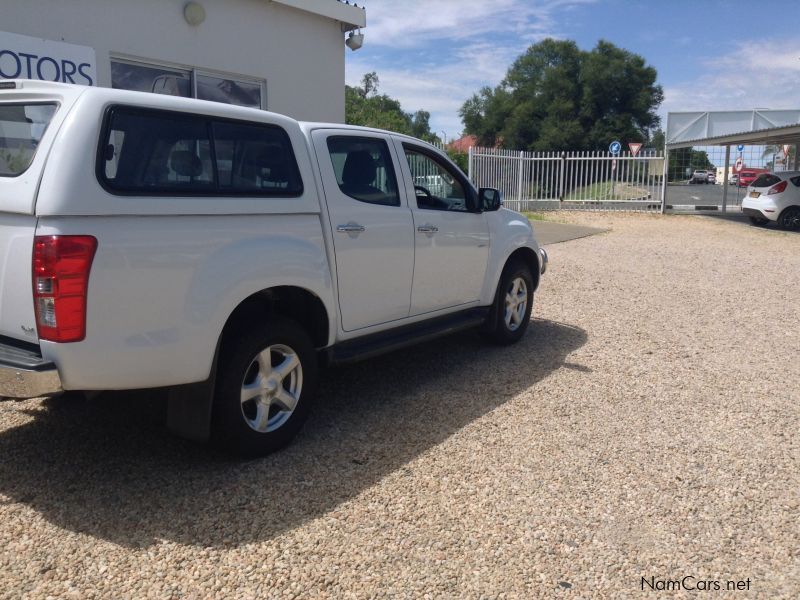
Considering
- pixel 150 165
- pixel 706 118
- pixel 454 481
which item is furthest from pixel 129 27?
pixel 706 118

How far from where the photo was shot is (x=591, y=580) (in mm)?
2832

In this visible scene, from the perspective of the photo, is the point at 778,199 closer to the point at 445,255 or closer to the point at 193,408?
the point at 445,255

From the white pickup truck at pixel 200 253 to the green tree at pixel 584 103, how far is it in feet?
137

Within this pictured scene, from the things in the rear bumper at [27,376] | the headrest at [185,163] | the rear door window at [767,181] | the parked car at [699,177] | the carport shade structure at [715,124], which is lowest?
the rear bumper at [27,376]

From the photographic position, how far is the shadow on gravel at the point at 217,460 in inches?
127

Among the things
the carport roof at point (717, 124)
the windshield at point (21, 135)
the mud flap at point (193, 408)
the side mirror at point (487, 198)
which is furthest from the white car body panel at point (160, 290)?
the carport roof at point (717, 124)

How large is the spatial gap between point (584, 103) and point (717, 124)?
2407 centimetres

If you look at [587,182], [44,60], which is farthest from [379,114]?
[44,60]

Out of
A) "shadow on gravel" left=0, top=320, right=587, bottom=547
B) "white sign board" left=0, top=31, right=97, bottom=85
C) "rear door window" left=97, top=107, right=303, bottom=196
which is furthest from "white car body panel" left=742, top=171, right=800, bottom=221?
"rear door window" left=97, top=107, right=303, bottom=196

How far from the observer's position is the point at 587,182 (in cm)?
2258

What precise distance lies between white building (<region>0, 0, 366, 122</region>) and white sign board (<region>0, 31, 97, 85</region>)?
0.01m

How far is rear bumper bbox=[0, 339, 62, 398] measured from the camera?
2930 mm

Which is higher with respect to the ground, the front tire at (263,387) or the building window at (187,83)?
the building window at (187,83)

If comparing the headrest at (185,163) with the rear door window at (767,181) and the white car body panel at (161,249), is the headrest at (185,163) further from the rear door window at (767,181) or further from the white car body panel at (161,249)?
the rear door window at (767,181)
